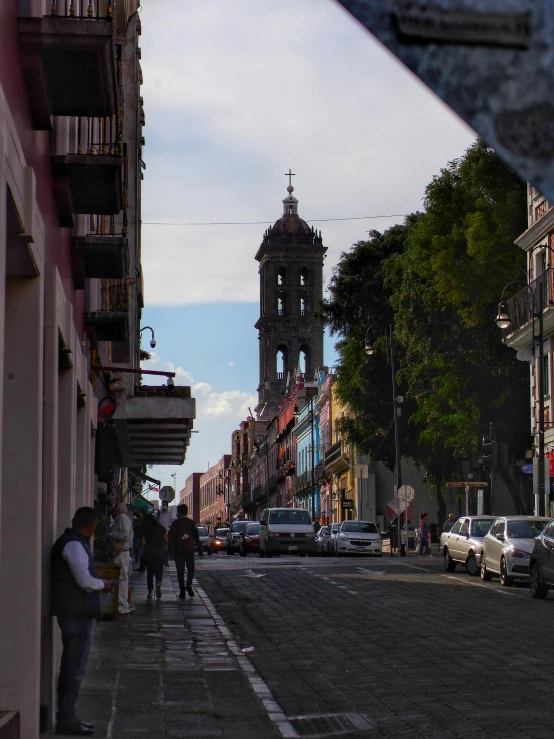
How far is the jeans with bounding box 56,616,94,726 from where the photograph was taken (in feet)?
28.0

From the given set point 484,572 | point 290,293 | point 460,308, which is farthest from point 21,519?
point 290,293

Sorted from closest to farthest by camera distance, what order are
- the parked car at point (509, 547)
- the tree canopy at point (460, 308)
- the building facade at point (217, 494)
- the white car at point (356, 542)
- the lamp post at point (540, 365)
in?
the parked car at point (509, 547) → the lamp post at point (540, 365) → the tree canopy at point (460, 308) → the white car at point (356, 542) → the building facade at point (217, 494)

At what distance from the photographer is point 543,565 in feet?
73.0

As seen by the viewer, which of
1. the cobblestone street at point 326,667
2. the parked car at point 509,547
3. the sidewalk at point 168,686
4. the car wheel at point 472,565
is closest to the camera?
the sidewalk at point 168,686

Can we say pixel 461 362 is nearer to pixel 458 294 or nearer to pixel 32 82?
pixel 458 294

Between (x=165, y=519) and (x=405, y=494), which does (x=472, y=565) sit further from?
(x=405, y=494)

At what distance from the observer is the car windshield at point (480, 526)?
102ft

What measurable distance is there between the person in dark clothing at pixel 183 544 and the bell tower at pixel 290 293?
9175 centimetres

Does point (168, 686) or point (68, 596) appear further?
point (168, 686)

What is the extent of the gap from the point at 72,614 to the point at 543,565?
49.4ft

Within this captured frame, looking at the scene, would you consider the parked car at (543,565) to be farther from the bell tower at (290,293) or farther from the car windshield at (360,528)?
the bell tower at (290,293)

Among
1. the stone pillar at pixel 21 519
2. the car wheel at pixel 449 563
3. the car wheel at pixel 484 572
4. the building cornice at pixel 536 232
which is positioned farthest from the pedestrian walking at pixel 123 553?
the building cornice at pixel 536 232

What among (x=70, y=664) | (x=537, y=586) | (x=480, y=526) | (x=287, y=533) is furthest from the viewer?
(x=287, y=533)

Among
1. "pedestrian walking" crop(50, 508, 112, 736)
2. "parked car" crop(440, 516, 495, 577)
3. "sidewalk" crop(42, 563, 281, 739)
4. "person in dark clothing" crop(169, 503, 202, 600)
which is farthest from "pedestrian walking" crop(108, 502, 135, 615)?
"parked car" crop(440, 516, 495, 577)
